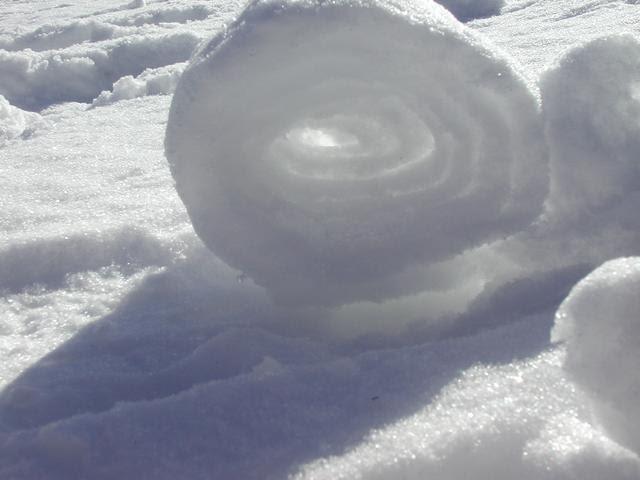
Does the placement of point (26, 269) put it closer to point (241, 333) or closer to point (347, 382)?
point (241, 333)

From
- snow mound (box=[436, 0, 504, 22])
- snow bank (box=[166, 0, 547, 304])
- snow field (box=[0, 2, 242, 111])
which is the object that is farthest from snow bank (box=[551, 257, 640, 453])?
snow mound (box=[436, 0, 504, 22])

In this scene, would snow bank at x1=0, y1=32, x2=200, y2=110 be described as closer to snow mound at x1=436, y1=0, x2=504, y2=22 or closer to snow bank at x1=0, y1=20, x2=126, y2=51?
snow bank at x1=0, y1=20, x2=126, y2=51

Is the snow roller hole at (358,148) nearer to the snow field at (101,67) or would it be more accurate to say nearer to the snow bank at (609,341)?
the snow bank at (609,341)

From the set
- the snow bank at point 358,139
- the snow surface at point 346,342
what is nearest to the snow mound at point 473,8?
the snow surface at point 346,342

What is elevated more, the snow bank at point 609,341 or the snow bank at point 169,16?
the snow bank at point 609,341

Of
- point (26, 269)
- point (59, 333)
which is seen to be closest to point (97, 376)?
point (59, 333)

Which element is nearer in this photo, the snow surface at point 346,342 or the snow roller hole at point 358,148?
the snow surface at point 346,342

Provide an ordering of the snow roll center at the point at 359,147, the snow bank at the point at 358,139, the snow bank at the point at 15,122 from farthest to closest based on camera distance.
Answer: the snow bank at the point at 15,122, the snow roll center at the point at 359,147, the snow bank at the point at 358,139
